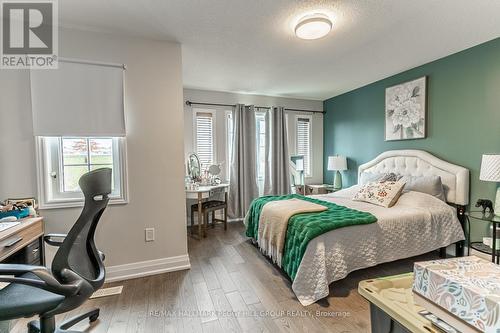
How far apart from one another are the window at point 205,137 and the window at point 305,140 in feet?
6.05

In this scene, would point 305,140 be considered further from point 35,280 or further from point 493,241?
point 35,280

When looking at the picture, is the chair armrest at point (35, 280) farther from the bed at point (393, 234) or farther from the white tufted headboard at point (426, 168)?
the white tufted headboard at point (426, 168)

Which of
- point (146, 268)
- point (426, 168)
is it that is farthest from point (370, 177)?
point (146, 268)

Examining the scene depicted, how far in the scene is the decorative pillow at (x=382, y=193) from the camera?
2.83 m

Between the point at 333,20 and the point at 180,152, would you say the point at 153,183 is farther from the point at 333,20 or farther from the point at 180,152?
the point at 333,20

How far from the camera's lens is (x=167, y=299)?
2088mm

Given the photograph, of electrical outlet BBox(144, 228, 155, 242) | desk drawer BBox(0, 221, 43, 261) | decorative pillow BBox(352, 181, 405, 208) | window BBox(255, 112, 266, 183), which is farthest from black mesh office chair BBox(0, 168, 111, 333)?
window BBox(255, 112, 266, 183)

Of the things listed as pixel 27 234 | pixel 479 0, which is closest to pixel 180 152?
pixel 27 234

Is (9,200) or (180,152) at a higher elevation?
(180,152)

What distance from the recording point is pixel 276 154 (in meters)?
4.78

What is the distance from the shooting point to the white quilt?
6.66ft

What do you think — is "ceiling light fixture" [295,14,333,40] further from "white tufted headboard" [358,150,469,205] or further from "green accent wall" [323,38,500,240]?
"white tufted headboard" [358,150,469,205]

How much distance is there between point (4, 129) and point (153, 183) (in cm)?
129

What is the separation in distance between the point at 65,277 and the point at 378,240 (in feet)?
8.03
